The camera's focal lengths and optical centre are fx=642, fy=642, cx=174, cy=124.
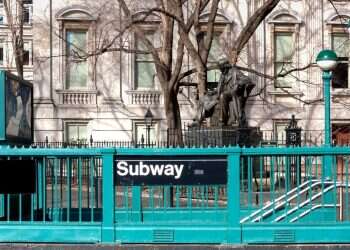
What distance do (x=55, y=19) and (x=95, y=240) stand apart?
27.2 m

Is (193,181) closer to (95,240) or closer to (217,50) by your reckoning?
(95,240)

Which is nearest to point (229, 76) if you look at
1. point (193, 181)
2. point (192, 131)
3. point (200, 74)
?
point (192, 131)

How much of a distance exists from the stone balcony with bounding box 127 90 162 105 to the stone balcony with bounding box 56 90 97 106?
1950mm

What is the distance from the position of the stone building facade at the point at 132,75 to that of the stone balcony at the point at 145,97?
0.17ft

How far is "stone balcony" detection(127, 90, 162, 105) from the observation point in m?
33.7

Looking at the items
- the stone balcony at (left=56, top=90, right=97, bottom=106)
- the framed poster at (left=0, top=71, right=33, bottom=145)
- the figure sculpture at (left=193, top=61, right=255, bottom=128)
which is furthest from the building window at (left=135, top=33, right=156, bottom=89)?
the framed poster at (left=0, top=71, right=33, bottom=145)

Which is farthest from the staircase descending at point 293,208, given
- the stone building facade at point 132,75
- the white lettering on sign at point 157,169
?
the stone building facade at point 132,75

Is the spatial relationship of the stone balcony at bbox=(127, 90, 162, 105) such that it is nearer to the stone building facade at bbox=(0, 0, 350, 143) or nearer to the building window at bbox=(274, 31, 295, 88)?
the stone building facade at bbox=(0, 0, 350, 143)

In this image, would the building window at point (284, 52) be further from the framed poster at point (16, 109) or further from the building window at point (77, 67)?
the framed poster at point (16, 109)

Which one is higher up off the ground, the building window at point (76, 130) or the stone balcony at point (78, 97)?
the stone balcony at point (78, 97)

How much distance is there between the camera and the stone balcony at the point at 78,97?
1318 inches

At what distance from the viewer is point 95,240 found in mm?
7801

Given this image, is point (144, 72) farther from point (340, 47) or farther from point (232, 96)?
point (232, 96)

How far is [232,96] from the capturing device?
63.9ft
